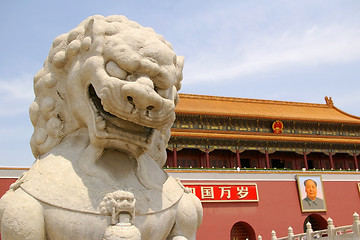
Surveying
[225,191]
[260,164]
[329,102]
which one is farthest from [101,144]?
[329,102]

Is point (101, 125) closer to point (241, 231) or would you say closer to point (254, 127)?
point (241, 231)

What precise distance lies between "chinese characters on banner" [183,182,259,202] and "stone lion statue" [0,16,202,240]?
423 inches

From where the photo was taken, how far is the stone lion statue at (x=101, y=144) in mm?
1938

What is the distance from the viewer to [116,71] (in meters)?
2.06

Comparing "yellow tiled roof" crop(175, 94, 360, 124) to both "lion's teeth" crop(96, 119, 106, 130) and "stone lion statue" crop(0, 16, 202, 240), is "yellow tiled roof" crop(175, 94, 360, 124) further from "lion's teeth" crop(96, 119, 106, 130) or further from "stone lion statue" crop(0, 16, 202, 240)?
"lion's teeth" crop(96, 119, 106, 130)

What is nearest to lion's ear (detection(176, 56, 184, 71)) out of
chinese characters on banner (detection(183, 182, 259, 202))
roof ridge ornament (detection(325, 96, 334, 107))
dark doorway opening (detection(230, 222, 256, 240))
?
chinese characters on banner (detection(183, 182, 259, 202))

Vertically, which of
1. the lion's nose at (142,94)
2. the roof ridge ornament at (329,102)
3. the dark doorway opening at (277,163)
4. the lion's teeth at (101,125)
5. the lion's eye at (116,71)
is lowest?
the lion's teeth at (101,125)

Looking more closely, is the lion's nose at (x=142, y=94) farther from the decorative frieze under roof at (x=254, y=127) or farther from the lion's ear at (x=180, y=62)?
the decorative frieze under roof at (x=254, y=127)

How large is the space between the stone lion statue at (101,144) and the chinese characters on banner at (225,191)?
423 inches

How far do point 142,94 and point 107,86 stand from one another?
188 mm

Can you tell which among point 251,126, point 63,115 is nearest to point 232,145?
point 251,126

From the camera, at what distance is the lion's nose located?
1.95m

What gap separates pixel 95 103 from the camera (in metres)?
2.19

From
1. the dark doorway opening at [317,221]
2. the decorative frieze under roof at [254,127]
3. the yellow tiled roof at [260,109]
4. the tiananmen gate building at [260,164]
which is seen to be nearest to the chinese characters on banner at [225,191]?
the tiananmen gate building at [260,164]
